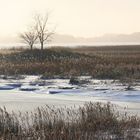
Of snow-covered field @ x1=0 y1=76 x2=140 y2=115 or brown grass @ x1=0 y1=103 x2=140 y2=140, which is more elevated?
brown grass @ x1=0 y1=103 x2=140 y2=140

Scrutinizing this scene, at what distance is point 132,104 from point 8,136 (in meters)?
6.83

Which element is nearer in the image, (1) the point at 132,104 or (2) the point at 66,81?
(1) the point at 132,104

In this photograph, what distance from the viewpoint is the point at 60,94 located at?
16.5m

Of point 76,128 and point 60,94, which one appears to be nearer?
point 76,128

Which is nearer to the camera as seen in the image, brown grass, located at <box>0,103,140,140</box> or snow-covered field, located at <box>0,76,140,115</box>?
brown grass, located at <box>0,103,140,140</box>

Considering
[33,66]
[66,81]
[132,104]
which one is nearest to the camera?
[132,104]

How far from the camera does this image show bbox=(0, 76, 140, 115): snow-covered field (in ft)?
43.1

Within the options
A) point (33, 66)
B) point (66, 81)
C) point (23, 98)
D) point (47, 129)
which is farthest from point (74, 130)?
point (33, 66)

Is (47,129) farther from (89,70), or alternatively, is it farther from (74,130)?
(89,70)

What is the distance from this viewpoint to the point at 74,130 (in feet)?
26.1

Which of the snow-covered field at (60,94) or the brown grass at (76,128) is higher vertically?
the brown grass at (76,128)

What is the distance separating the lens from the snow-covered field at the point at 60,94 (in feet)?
43.1

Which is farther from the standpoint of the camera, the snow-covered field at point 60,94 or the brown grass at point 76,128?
the snow-covered field at point 60,94

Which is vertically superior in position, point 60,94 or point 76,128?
point 76,128
